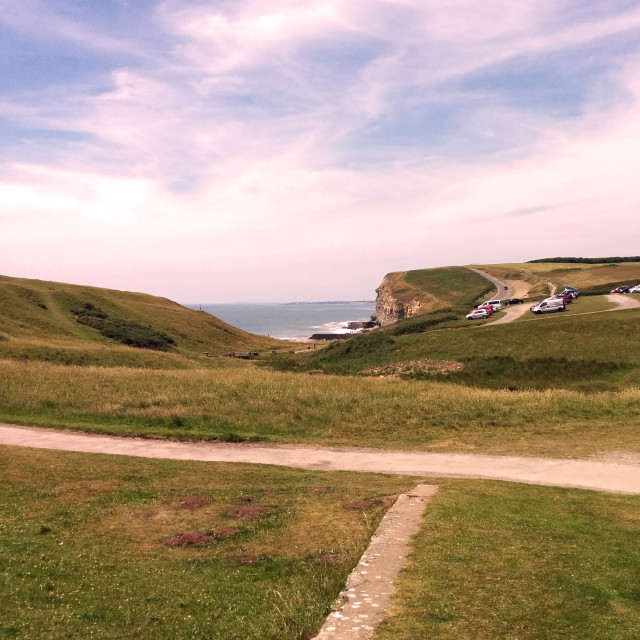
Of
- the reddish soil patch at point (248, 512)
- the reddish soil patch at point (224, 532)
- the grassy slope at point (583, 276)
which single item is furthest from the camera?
the grassy slope at point (583, 276)

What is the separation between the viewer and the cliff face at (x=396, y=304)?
128250mm

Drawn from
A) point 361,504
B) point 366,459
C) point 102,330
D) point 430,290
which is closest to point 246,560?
point 361,504

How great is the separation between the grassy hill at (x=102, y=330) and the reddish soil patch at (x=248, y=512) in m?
37.5

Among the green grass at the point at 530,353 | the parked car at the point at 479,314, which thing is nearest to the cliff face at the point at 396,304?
the parked car at the point at 479,314

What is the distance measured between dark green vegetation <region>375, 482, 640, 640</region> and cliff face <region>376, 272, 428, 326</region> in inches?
4079

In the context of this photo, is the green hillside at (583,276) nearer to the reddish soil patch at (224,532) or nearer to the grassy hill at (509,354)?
the grassy hill at (509,354)

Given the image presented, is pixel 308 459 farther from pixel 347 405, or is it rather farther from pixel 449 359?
pixel 449 359

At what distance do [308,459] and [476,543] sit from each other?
12220 mm

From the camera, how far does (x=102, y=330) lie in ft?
257

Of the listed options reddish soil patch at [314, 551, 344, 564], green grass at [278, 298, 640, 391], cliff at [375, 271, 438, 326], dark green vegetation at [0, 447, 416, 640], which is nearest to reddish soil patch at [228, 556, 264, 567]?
dark green vegetation at [0, 447, 416, 640]

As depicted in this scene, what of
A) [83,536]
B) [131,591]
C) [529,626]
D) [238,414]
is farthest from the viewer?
[238,414]

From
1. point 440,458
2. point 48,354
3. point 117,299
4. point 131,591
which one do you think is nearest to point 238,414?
point 440,458

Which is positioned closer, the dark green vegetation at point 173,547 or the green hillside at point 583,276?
the dark green vegetation at point 173,547

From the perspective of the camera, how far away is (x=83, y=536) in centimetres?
1395
